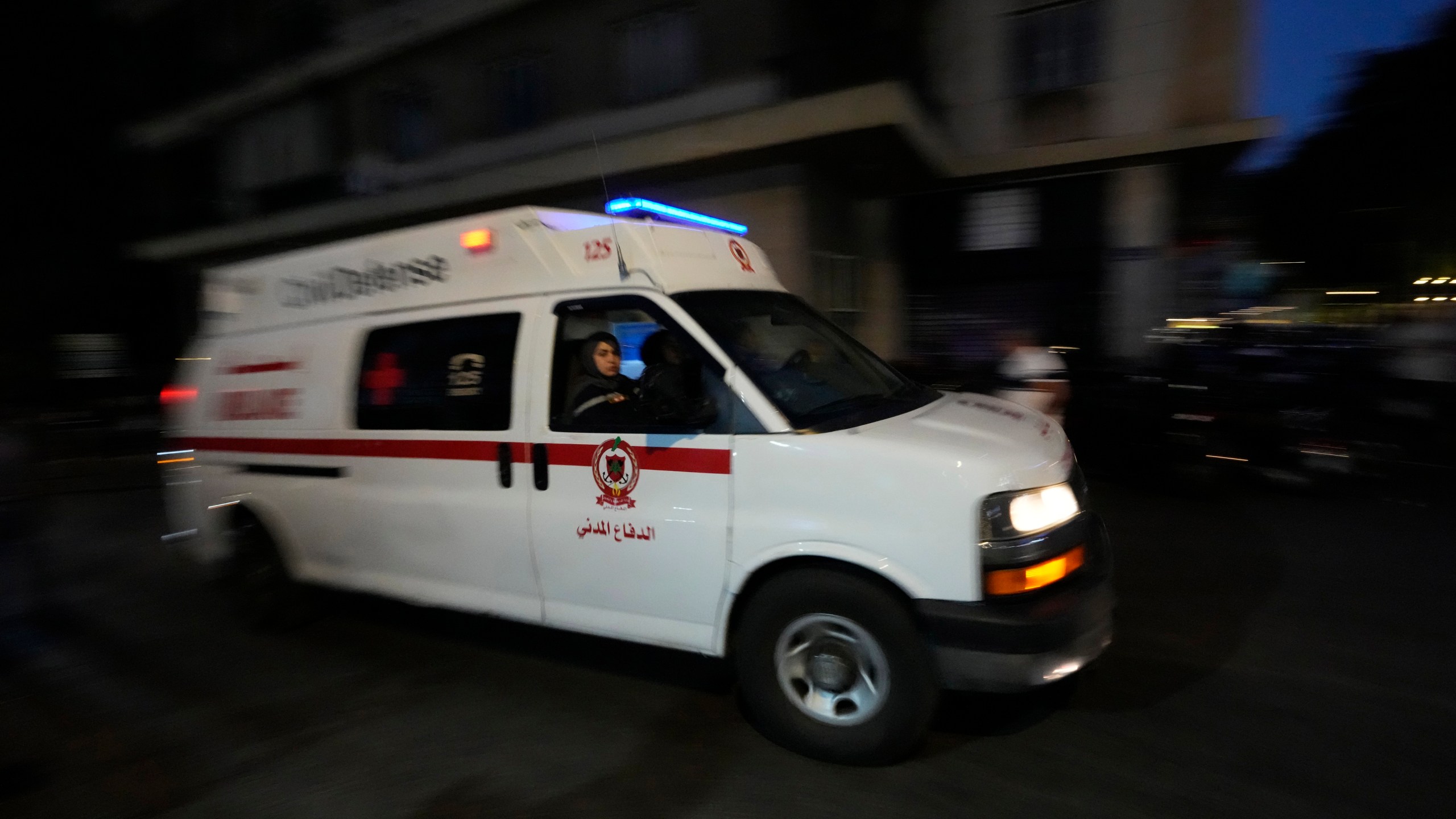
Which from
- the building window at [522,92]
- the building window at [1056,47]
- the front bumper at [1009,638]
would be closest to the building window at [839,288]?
the building window at [1056,47]

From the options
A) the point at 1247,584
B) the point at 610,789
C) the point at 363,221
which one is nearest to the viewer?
the point at 610,789

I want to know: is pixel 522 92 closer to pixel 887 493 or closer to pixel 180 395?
pixel 180 395

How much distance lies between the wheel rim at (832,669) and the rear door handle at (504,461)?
154 cm

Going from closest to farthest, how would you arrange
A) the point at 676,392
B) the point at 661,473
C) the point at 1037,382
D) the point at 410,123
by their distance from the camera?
the point at 676,392 < the point at 661,473 < the point at 1037,382 < the point at 410,123

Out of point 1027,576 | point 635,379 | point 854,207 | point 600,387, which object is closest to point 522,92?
point 854,207

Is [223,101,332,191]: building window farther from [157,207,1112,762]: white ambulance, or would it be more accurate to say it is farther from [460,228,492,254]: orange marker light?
[460,228,492,254]: orange marker light

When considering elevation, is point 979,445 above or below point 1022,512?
above

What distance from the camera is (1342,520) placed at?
6949 millimetres

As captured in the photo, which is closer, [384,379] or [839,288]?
[384,379]

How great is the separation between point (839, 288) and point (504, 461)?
8.94 meters

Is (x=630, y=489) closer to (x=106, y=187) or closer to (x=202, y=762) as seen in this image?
(x=202, y=762)

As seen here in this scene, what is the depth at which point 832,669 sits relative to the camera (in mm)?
3350

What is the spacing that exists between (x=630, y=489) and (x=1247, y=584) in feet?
14.1

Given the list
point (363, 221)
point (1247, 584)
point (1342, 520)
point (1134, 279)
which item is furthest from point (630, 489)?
point (363, 221)
